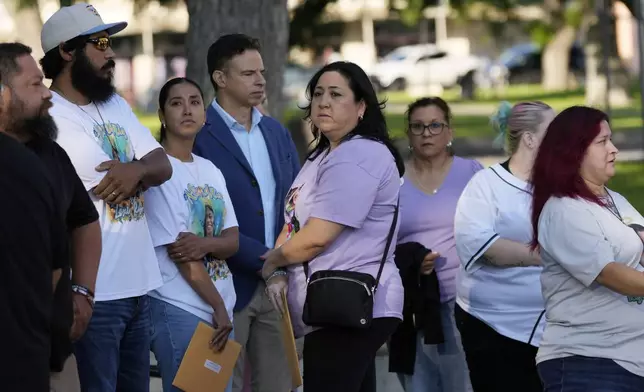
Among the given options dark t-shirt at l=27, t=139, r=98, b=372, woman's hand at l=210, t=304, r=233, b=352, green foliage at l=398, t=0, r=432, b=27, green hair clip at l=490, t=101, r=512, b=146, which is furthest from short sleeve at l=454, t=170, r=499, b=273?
green foliage at l=398, t=0, r=432, b=27

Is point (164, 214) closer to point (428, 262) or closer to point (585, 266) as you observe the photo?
point (428, 262)

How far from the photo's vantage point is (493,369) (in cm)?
619

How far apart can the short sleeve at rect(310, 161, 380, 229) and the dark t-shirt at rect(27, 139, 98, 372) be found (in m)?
1.11

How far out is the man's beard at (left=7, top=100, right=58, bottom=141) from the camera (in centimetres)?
438

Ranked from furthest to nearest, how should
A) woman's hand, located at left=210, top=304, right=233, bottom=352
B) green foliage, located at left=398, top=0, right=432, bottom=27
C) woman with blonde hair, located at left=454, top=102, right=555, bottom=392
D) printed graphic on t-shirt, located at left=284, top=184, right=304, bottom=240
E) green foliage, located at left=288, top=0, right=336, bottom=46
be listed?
green foliage, located at left=398, top=0, right=432, bottom=27
green foliage, located at left=288, top=0, right=336, bottom=46
woman with blonde hair, located at left=454, top=102, right=555, bottom=392
woman's hand, located at left=210, top=304, right=233, bottom=352
printed graphic on t-shirt, located at left=284, top=184, right=304, bottom=240

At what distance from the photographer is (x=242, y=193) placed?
646 cm

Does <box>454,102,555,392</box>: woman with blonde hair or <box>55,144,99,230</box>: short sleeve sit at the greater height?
<box>55,144,99,230</box>: short sleeve

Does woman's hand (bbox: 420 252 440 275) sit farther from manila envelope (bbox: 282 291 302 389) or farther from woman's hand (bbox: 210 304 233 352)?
woman's hand (bbox: 210 304 233 352)

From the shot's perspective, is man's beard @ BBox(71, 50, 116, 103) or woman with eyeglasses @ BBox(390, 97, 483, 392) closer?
man's beard @ BBox(71, 50, 116, 103)

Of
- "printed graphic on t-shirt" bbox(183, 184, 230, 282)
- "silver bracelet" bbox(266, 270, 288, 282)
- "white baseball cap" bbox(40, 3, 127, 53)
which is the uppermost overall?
"white baseball cap" bbox(40, 3, 127, 53)

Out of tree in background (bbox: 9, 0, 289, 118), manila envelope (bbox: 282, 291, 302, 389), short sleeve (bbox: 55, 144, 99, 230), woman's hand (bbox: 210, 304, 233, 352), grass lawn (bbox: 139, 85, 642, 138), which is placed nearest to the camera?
short sleeve (bbox: 55, 144, 99, 230)

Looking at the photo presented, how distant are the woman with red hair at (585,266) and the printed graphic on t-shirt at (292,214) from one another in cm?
109

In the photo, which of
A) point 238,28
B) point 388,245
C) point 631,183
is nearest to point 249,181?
point 388,245

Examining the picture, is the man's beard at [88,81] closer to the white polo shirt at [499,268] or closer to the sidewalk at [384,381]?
the white polo shirt at [499,268]
